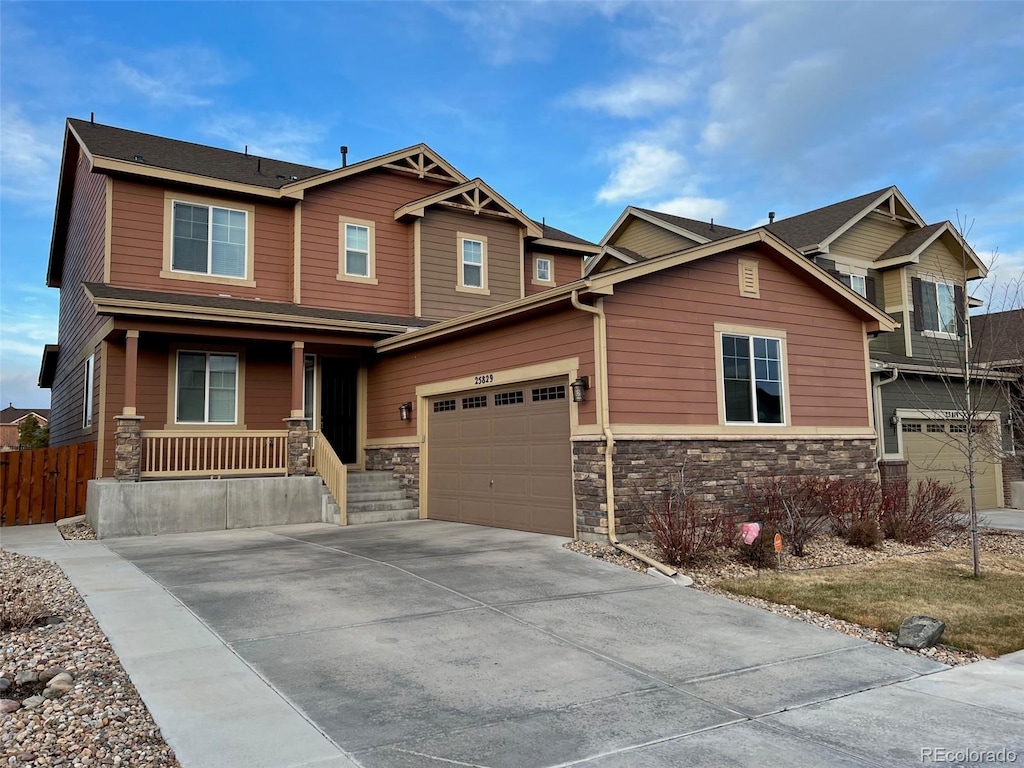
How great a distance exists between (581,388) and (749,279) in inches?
156

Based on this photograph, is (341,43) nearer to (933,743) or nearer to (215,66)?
(215,66)

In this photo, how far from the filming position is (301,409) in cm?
1373

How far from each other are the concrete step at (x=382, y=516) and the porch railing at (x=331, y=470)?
29 centimetres

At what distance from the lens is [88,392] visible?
15867mm

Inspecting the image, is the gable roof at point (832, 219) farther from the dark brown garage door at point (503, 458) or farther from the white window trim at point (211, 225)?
the white window trim at point (211, 225)

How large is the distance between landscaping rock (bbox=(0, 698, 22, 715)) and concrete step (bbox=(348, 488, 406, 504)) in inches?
374

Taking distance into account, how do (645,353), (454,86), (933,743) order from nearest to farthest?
(933,743) < (645,353) < (454,86)

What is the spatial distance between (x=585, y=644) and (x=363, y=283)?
480 inches

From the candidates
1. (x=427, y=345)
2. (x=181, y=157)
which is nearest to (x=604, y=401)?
(x=427, y=345)

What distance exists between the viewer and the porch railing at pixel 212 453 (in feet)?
42.2

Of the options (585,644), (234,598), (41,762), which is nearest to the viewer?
(41,762)

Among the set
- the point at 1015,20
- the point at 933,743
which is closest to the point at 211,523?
the point at 933,743

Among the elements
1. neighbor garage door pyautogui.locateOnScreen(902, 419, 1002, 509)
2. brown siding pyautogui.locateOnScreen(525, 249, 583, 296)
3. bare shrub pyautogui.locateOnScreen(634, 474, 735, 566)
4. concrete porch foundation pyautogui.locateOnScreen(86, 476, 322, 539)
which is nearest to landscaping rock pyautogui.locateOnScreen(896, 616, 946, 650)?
bare shrub pyautogui.locateOnScreen(634, 474, 735, 566)

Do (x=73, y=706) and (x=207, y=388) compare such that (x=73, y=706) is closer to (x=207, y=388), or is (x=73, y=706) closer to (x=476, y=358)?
(x=476, y=358)
